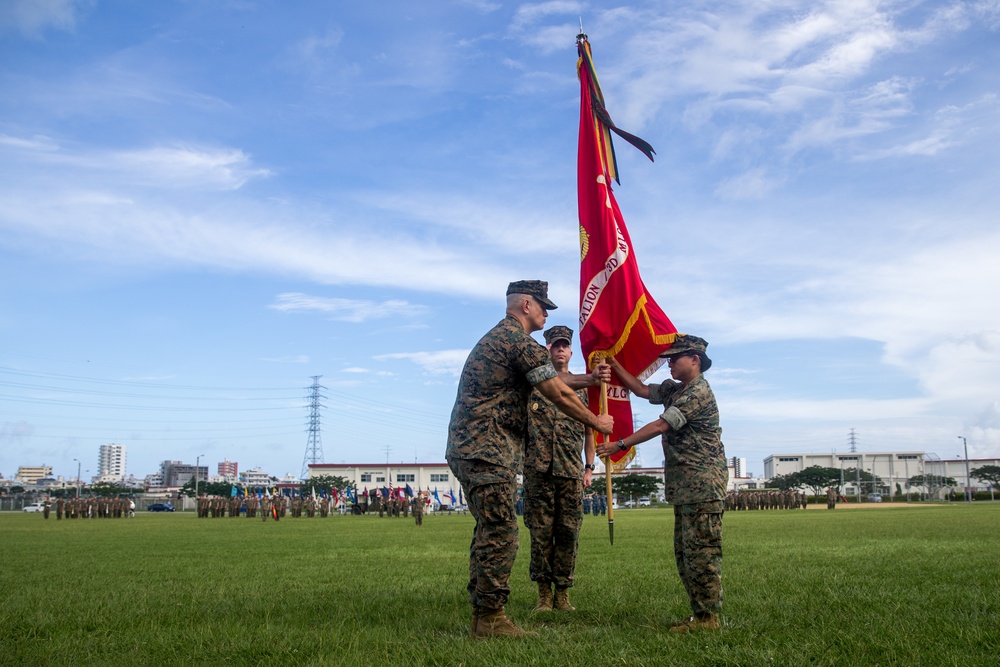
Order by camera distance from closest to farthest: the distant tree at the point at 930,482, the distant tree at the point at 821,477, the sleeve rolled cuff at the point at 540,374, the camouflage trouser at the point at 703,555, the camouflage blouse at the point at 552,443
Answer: the camouflage trouser at the point at 703,555 → the sleeve rolled cuff at the point at 540,374 → the camouflage blouse at the point at 552,443 → the distant tree at the point at 930,482 → the distant tree at the point at 821,477

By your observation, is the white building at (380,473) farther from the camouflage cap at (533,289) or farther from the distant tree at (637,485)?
the camouflage cap at (533,289)

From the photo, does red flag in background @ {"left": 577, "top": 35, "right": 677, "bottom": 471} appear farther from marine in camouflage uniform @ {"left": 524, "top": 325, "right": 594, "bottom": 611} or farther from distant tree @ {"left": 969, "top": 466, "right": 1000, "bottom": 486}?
distant tree @ {"left": 969, "top": 466, "right": 1000, "bottom": 486}

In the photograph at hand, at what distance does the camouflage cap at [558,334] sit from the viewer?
7.25m

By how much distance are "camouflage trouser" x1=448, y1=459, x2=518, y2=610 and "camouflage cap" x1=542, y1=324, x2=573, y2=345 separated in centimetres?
209

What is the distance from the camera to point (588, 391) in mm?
7516

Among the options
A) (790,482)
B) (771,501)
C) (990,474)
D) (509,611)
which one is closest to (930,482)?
(790,482)

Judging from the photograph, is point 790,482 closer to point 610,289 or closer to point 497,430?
point 610,289

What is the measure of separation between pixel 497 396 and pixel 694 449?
1488 mm

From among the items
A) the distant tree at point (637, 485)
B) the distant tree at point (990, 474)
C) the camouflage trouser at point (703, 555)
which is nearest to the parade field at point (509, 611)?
the camouflage trouser at point (703, 555)

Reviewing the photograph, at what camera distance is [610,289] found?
7.85 m

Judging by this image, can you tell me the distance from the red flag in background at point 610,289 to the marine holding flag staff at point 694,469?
125 centimetres

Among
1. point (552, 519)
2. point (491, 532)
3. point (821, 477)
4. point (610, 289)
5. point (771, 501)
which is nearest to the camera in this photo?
point (491, 532)

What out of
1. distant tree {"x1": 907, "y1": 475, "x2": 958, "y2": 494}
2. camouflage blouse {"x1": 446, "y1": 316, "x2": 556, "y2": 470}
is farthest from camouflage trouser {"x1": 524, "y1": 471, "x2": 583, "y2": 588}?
distant tree {"x1": 907, "y1": 475, "x2": 958, "y2": 494}

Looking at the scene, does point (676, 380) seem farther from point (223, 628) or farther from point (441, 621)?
point (223, 628)
